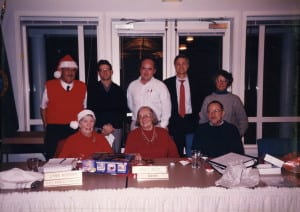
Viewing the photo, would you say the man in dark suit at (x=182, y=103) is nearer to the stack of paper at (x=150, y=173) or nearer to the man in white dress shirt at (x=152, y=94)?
the man in white dress shirt at (x=152, y=94)

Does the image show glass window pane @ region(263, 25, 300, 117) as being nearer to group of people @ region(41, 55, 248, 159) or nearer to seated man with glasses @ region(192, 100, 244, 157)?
group of people @ region(41, 55, 248, 159)

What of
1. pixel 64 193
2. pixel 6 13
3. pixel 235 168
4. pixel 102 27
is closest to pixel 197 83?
pixel 102 27

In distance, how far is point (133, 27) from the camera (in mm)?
4094

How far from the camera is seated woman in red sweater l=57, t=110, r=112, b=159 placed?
8.34 feet

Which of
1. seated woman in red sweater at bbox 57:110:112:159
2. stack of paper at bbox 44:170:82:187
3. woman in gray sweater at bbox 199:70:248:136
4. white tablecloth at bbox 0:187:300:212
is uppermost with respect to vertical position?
woman in gray sweater at bbox 199:70:248:136

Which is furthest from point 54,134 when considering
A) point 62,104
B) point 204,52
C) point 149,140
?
point 204,52

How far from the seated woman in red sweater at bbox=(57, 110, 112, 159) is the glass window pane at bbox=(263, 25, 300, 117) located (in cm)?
289

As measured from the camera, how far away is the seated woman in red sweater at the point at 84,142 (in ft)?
8.34

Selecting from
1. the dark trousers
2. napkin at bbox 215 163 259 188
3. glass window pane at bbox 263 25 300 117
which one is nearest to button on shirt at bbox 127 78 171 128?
the dark trousers

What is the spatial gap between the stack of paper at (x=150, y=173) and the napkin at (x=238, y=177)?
342 millimetres

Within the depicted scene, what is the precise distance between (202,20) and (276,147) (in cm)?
203

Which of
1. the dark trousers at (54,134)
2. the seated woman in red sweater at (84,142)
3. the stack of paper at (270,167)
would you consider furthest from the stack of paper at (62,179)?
the dark trousers at (54,134)

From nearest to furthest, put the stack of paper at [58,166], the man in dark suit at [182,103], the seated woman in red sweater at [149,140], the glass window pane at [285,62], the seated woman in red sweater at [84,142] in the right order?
the stack of paper at [58,166]
the seated woman in red sweater at [84,142]
the seated woman in red sweater at [149,140]
the man in dark suit at [182,103]
the glass window pane at [285,62]

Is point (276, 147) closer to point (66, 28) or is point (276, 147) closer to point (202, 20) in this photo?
point (202, 20)
